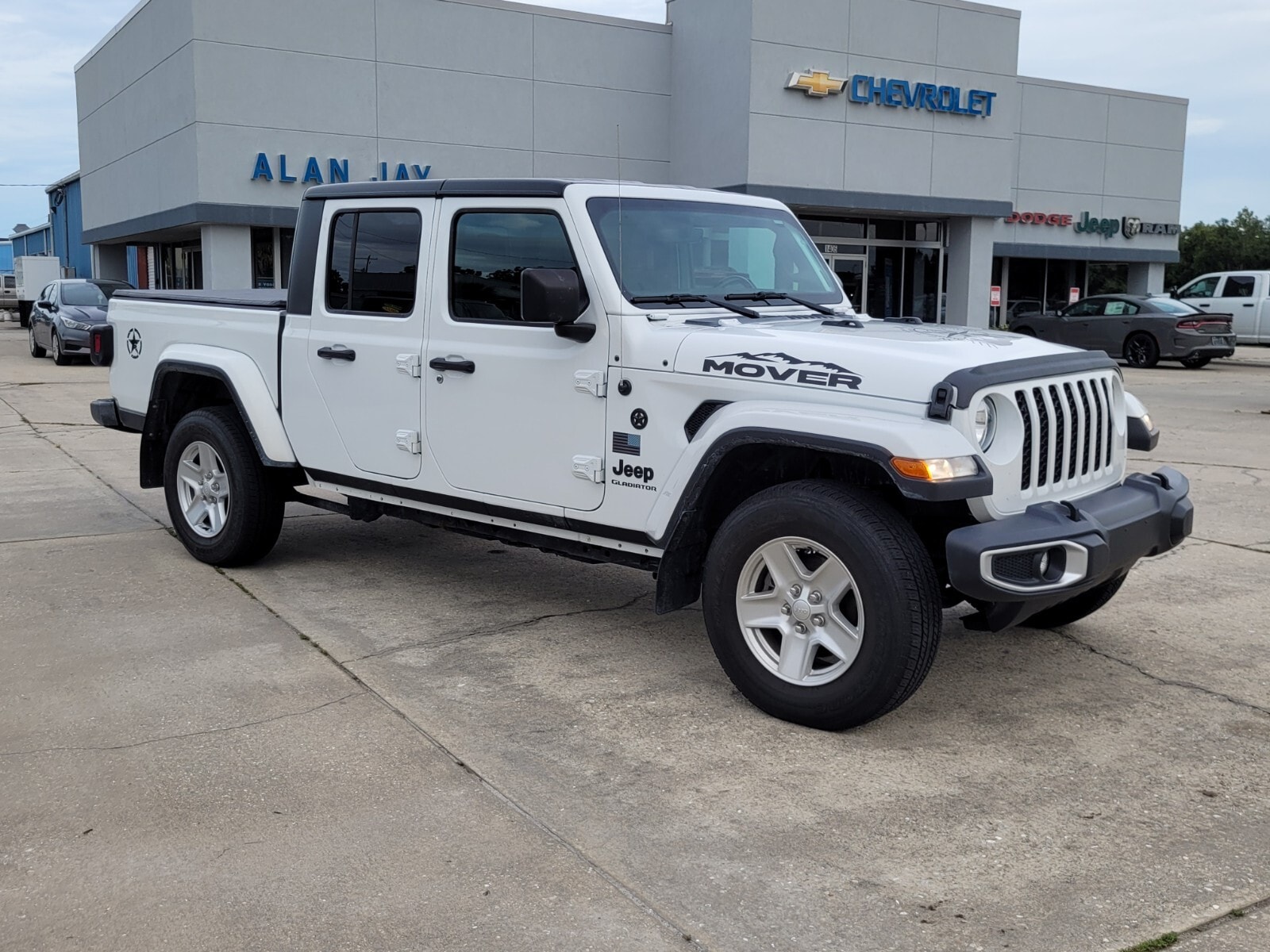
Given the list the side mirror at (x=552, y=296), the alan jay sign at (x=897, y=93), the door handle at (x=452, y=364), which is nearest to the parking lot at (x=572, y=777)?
the door handle at (x=452, y=364)

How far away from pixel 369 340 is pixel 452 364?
0.66 m

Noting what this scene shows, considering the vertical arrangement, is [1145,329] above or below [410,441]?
above

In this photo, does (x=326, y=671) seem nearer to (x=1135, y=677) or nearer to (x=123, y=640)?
(x=123, y=640)

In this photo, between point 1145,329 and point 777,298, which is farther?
point 1145,329

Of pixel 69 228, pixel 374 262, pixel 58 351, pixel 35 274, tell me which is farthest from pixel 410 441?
pixel 69 228

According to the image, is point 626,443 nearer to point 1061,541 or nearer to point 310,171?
point 1061,541

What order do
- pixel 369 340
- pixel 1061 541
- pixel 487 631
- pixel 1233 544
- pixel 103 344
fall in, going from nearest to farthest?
pixel 1061 541 < pixel 487 631 < pixel 369 340 < pixel 103 344 < pixel 1233 544

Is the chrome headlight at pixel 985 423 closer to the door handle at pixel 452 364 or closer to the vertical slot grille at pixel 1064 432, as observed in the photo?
the vertical slot grille at pixel 1064 432

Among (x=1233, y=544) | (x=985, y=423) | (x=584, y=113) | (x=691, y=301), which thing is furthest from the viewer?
(x=584, y=113)

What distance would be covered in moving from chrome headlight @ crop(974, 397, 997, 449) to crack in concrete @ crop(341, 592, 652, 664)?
2.43 meters

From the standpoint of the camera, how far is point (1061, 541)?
4.21m

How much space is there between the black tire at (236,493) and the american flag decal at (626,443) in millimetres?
2530

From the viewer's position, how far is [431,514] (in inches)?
235

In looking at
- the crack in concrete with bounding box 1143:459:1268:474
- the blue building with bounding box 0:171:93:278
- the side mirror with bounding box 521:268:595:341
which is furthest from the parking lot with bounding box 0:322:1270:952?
the blue building with bounding box 0:171:93:278
